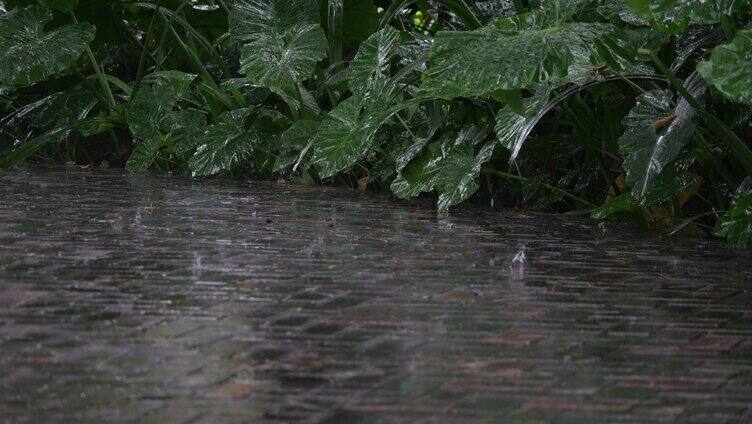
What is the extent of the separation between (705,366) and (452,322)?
74 centimetres

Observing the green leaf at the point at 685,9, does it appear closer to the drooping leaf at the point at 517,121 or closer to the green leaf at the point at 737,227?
the green leaf at the point at 737,227

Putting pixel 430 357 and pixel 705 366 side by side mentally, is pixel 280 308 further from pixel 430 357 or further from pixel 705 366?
pixel 705 366

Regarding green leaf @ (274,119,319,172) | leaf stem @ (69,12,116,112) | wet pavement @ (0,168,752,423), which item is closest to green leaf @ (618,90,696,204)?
wet pavement @ (0,168,752,423)

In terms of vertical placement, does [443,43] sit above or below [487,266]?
above

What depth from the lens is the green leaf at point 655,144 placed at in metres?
5.23

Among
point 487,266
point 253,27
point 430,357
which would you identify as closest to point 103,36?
point 253,27

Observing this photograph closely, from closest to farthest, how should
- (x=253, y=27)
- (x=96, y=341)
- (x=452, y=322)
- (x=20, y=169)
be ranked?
(x=96, y=341)
(x=452, y=322)
(x=253, y=27)
(x=20, y=169)

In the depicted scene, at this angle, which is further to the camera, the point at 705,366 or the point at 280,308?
the point at 280,308

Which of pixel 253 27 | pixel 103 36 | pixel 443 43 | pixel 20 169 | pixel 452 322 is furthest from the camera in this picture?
pixel 103 36

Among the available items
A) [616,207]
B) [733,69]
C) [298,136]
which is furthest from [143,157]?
[733,69]

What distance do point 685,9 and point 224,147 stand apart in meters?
3.98

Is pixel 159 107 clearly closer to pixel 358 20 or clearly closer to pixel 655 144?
pixel 358 20

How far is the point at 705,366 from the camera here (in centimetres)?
296

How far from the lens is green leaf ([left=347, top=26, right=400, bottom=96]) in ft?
23.1
